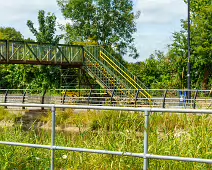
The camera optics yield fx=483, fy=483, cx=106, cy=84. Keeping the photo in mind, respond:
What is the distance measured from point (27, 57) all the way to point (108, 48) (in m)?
13.7

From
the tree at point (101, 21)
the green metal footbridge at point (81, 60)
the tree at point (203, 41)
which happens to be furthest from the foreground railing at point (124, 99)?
the tree at point (101, 21)

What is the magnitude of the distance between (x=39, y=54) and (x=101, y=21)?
14.5 m

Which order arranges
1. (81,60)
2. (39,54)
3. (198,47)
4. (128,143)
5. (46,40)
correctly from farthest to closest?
(46,40)
(198,47)
(81,60)
(39,54)
(128,143)

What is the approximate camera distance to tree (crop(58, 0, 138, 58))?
4234 cm

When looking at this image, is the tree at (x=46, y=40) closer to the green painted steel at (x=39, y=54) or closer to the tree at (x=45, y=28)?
the tree at (x=45, y=28)

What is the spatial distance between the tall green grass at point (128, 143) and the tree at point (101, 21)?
112 feet

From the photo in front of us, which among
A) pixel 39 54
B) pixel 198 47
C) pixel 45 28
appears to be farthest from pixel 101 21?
pixel 39 54

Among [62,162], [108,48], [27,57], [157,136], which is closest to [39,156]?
[62,162]

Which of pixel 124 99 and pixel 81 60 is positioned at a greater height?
pixel 81 60

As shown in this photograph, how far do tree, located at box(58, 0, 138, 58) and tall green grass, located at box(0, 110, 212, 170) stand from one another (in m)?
34.1

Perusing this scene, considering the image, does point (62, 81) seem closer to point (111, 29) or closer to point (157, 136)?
point (111, 29)

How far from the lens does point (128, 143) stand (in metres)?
7.14

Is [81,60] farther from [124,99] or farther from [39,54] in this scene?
[124,99]

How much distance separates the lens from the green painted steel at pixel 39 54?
26844mm
